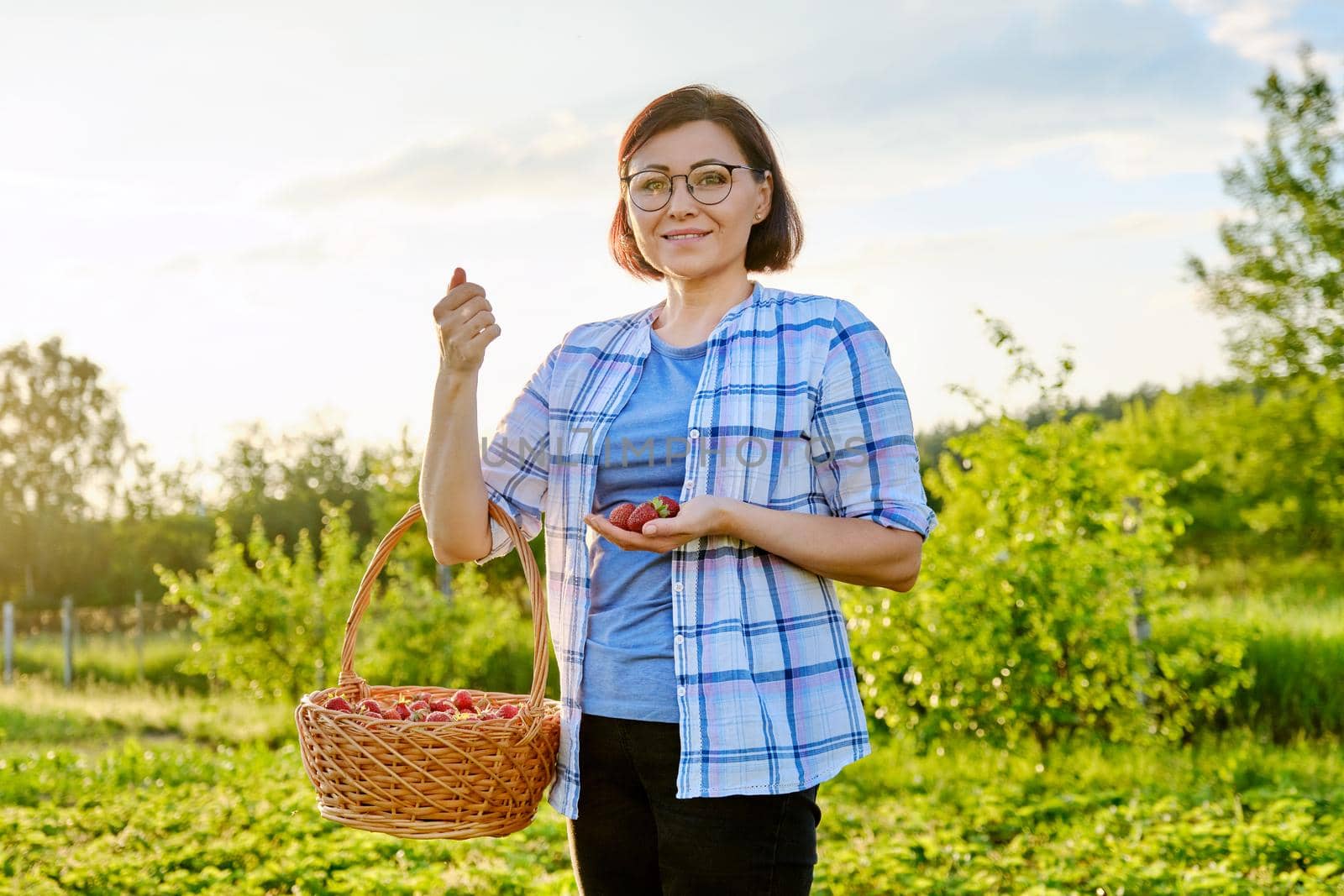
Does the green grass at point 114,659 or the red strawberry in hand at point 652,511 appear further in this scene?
the green grass at point 114,659

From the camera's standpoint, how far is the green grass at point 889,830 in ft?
13.6

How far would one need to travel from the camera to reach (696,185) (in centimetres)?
188

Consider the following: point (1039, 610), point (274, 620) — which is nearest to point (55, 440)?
point (274, 620)

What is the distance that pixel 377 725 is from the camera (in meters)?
1.77

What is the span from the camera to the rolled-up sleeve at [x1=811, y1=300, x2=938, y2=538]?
174cm

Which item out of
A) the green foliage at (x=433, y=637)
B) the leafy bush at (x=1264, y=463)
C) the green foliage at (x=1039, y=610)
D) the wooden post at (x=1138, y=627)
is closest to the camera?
the green foliage at (x=1039, y=610)

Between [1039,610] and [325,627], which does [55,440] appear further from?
[1039,610]

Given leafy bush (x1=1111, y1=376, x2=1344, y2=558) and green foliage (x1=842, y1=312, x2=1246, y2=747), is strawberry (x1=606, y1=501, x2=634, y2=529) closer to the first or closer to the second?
green foliage (x1=842, y1=312, x2=1246, y2=747)

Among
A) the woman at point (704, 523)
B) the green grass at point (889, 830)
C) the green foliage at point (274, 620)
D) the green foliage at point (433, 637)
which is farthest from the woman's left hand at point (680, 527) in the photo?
the green foliage at point (274, 620)

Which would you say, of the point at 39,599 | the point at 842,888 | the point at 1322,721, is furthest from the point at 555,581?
the point at 39,599

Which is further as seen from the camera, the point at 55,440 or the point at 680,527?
the point at 55,440

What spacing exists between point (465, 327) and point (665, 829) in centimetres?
80

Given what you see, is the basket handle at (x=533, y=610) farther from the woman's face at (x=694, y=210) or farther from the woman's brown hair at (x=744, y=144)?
the woman's brown hair at (x=744, y=144)

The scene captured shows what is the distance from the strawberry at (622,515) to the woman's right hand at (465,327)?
12.6 inches
